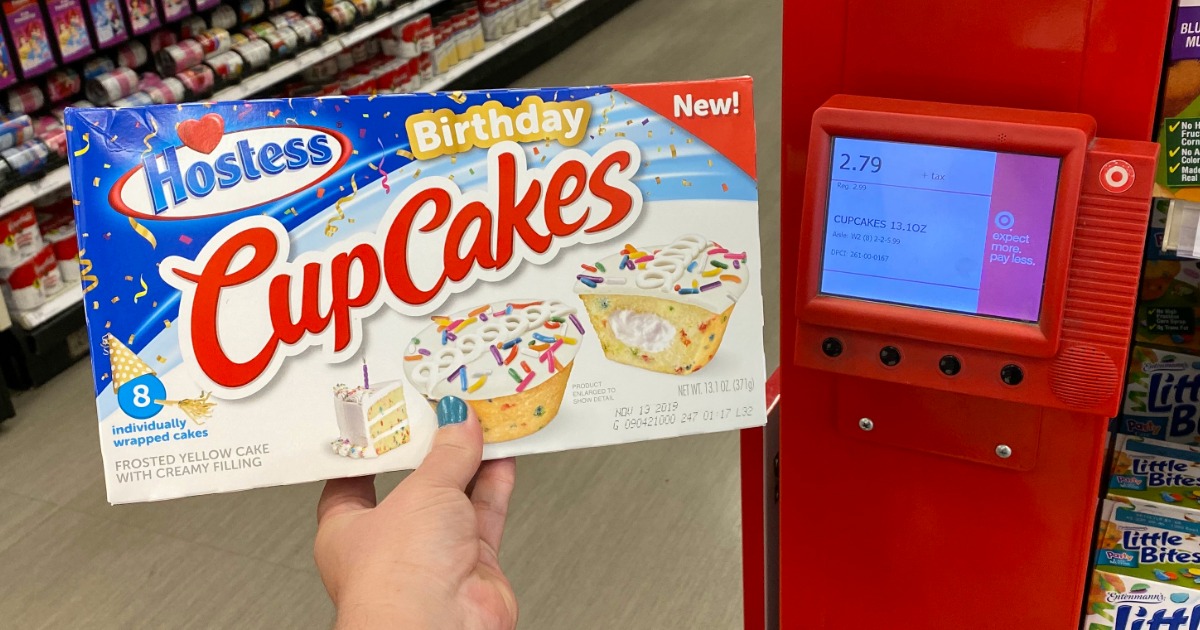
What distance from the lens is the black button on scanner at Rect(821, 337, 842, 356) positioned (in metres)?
1.15

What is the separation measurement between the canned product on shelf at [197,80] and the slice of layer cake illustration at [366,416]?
9.31ft

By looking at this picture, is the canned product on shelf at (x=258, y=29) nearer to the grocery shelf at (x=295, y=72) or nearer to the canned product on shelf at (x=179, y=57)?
the grocery shelf at (x=295, y=72)

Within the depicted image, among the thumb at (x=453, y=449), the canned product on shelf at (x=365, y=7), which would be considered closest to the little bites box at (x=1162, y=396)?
the thumb at (x=453, y=449)

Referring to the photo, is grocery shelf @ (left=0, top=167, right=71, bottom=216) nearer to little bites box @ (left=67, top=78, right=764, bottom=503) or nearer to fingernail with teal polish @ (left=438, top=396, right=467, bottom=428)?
little bites box @ (left=67, top=78, right=764, bottom=503)

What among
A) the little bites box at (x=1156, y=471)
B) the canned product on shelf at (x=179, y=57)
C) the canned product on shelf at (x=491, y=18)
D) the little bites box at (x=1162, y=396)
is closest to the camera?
the little bites box at (x=1156, y=471)

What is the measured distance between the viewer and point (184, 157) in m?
1.18

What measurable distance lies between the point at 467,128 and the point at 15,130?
2581 millimetres

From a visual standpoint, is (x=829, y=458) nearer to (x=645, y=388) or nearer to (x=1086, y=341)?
(x=645, y=388)

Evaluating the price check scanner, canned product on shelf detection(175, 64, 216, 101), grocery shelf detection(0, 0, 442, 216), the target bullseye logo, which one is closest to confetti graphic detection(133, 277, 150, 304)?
the price check scanner

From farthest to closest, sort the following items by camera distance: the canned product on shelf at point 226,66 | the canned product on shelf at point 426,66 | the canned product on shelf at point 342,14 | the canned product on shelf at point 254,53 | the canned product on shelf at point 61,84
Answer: the canned product on shelf at point 426,66 < the canned product on shelf at point 342,14 < the canned product on shelf at point 254,53 < the canned product on shelf at point 226,66 < the canned product on shelf at point 61,84

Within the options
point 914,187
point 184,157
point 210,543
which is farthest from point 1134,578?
point 210,543

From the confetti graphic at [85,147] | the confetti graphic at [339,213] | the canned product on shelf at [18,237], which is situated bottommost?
the canned product on shelf at [18,237]

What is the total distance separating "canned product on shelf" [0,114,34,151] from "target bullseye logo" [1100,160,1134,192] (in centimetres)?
316

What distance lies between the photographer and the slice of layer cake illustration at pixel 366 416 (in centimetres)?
125
